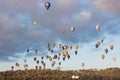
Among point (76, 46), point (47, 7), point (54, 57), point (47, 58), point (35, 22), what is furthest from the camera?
point (47, 58)

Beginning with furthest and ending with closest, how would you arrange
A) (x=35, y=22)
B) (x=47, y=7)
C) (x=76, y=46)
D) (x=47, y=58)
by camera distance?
(x=47, y=58)
(x=76, y=46)
(x=35, y=22)
(x=47, y=7)

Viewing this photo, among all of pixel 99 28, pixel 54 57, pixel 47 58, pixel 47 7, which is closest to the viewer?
pixel 47 7

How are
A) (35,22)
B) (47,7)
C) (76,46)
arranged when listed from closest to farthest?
(47,7) < (35,22) < (76,46)

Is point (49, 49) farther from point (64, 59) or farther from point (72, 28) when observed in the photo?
point (72, 28)

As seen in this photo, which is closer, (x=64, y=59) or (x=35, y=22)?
(x=35, y=22)

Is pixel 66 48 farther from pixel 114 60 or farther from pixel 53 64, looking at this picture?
pixel 114 60

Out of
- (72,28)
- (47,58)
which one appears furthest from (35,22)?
(47,58)

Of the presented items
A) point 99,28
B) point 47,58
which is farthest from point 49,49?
point 99,28

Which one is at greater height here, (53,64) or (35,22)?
(35,22)

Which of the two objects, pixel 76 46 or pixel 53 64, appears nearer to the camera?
pixel 76 46
